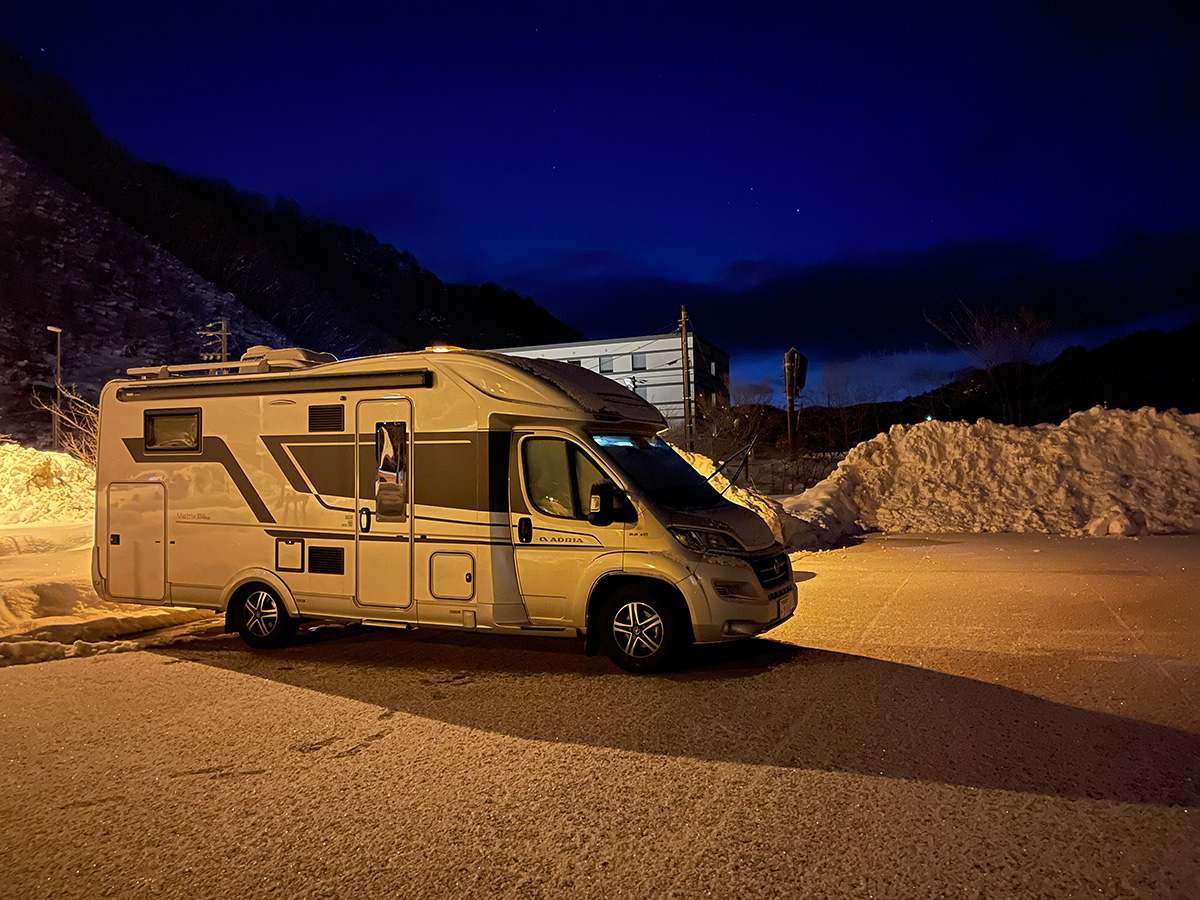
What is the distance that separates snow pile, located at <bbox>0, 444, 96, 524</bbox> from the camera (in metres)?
24.8

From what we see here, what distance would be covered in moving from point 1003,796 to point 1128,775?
2.85 ft

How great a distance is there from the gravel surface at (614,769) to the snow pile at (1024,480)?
10.6 metres

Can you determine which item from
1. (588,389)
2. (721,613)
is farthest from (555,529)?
(721,613)

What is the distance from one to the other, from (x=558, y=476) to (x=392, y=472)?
64.2 inches

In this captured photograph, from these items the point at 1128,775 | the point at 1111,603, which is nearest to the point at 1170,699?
the point at 1128,775

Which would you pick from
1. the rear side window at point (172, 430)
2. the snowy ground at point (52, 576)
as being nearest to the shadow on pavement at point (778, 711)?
the snowy ground at point (52, 576)

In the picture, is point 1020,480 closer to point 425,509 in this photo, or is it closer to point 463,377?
point 463,377

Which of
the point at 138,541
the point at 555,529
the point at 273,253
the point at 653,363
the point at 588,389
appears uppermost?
the point at 273,253

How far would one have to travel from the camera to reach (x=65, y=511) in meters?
25.1

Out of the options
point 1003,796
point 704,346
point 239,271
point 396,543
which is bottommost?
point 1003,796

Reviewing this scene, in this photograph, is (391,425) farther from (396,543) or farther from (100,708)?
(100,708)

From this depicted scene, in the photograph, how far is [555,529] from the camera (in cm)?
761

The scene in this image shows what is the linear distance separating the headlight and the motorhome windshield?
1.13 ft

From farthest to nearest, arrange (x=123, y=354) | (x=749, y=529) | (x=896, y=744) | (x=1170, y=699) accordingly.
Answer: (x=123, y=354)
(x=749, y=529)
(x=1170, y=699)
(x=896, y=744)
